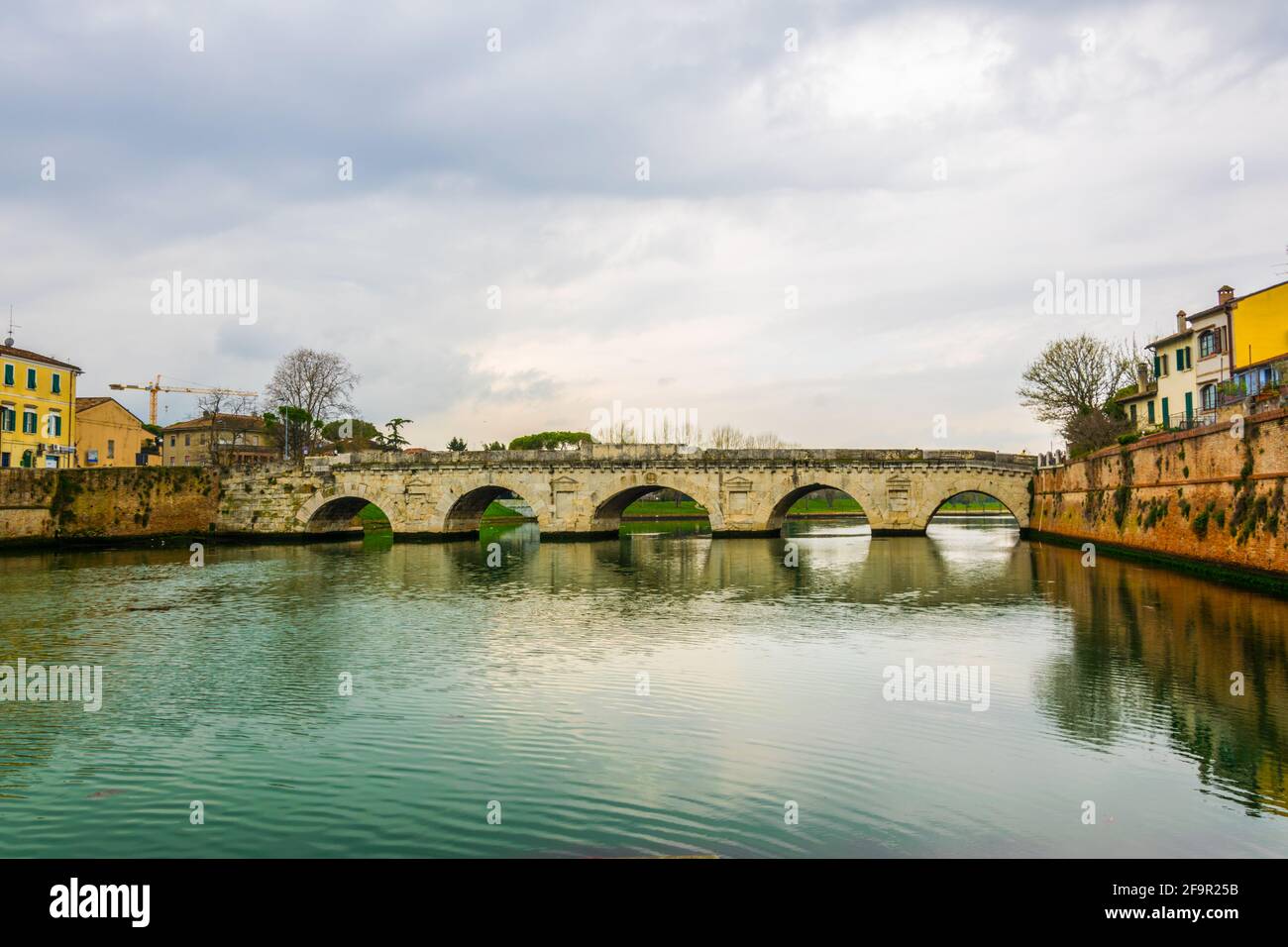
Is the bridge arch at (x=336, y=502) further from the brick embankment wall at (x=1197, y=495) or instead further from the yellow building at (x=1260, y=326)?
the yellow building at (x=1260, y=326)

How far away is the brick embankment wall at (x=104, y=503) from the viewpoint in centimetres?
4809

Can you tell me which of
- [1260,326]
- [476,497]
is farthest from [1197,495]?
[476,497]

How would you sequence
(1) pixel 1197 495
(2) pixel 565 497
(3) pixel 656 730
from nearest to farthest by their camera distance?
(3) pixel 656 730 → (1) pixel 1197 495 → (2) pixel 565 497

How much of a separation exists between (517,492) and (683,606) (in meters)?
30.4

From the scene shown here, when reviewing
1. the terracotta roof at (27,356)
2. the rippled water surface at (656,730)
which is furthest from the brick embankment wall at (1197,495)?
the terracotta roof at (27,356)

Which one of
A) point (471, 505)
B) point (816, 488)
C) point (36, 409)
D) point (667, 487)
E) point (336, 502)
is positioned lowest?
point (471, 505)

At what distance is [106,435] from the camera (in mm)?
67500

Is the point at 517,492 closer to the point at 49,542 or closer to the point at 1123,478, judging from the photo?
the point at 49,542

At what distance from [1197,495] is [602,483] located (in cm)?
3134

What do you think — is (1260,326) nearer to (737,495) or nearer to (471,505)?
(737,495)

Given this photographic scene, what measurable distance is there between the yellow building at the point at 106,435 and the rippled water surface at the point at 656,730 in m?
48.5

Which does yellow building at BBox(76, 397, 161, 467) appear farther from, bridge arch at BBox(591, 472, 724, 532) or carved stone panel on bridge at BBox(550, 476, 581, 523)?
bridge arch at BBox(591, 472, 724, 532)
